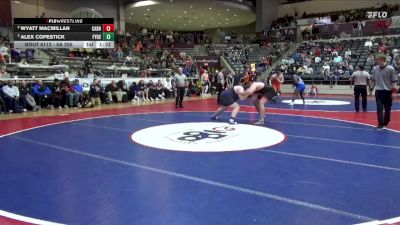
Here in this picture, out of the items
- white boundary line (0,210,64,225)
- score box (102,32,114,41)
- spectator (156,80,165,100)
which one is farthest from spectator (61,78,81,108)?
white boundary line (0,210,64,225)

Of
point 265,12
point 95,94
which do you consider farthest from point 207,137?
point 265,12

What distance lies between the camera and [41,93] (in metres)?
12.9

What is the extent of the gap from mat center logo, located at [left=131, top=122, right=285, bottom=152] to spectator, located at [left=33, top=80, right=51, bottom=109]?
6.63 meters

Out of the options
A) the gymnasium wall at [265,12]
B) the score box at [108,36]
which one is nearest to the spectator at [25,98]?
the score box at [108,36]

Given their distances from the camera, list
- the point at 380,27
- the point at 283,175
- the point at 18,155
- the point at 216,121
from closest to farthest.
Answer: the point at 283,175
the point at 18,155
the point at 216,121
the point at 380,27

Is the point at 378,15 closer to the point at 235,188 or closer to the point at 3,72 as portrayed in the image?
the point at 3,72

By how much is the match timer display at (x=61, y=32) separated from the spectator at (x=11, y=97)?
4.22 ft

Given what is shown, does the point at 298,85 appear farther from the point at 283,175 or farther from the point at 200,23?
the point at 200,23

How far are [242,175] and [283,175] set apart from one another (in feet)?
1.49

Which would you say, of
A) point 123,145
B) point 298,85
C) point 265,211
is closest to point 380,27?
point 298,85

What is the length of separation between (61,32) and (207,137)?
7301 millimetres

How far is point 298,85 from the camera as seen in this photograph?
13484mm

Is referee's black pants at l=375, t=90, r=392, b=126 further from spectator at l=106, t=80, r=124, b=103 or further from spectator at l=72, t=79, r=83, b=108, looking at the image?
spectator at l=106, t=80, r=124, b=103

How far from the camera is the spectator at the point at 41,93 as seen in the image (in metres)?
12.8
